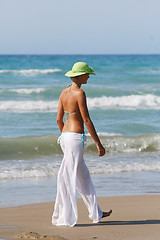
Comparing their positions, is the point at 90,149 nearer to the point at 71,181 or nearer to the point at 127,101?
the point at 71,181

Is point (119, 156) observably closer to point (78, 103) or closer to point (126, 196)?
point (126, 196)

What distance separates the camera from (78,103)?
4.59 m

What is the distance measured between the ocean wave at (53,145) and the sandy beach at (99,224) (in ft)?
13.8

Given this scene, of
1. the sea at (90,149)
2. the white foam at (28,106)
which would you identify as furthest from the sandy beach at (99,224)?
the white foam at (28,106)

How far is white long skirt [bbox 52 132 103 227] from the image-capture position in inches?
182

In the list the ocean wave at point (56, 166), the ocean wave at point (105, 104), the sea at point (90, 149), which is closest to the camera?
the sea at point (90, 149)

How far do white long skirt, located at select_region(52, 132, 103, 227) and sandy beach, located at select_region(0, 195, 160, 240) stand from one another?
138 millimetres

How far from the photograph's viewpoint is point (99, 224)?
4.93m

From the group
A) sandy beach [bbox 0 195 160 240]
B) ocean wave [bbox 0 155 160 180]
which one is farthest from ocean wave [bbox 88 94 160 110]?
sandy beach [bbox 0 195 160 240]

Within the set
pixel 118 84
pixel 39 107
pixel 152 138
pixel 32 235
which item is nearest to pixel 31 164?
pixel 152 138

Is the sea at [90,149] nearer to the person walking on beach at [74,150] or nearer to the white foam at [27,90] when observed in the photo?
the white foam at [27,90]

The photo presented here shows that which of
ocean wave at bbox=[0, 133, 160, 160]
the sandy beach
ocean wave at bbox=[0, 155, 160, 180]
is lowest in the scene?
the sandy beach

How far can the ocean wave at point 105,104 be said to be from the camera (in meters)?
18.7

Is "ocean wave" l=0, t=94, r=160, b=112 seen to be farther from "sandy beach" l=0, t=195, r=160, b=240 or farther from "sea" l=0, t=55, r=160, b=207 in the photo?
"sandy beach" l=0, t=195, r=160, b=240
